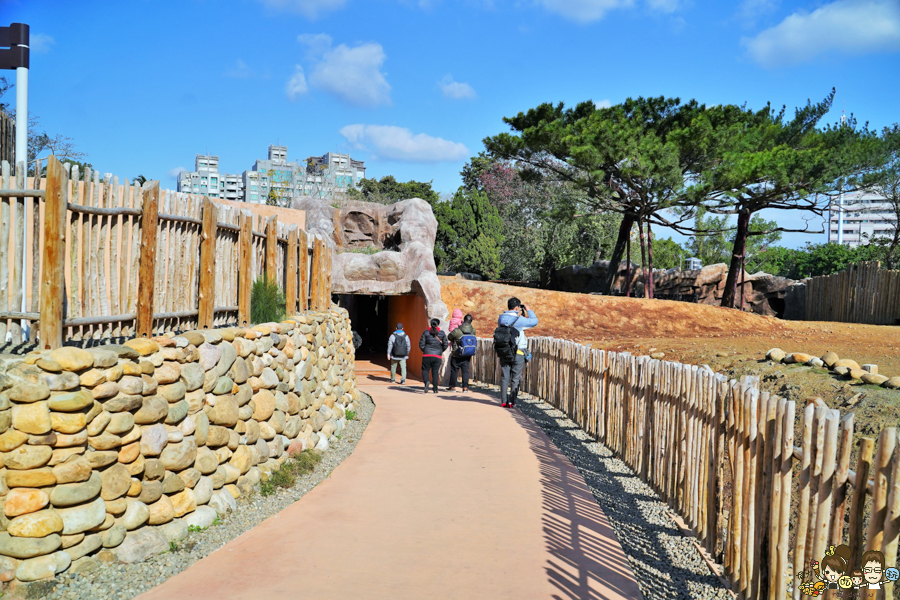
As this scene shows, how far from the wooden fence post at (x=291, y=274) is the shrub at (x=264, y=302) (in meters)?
0.43

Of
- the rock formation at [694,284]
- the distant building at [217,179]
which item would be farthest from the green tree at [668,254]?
the distant building at [217,179]

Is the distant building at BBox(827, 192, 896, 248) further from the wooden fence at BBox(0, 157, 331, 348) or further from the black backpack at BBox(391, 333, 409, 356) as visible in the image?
the wooden fence at BBox(0, 157, 331, 348)

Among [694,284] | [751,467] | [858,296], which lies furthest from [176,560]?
[694,284]

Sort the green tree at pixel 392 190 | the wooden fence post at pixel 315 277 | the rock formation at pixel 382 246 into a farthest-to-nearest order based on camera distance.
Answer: the green tree at pixel 392 190 < the rock formation at pixel 382 246 < the wooden fence post at pixel 315 277

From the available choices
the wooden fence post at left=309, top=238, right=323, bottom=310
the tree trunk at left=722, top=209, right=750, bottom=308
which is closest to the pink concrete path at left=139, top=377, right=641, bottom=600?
the wooden fence post at left=309, top=238, right=323, bottom=310

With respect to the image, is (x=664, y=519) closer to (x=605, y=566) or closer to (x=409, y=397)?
(x=605, y=566)

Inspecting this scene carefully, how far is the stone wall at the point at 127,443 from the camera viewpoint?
3.85 meters

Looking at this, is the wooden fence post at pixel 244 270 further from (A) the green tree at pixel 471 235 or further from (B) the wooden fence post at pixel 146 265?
(A) the green tree at pixel 471 235

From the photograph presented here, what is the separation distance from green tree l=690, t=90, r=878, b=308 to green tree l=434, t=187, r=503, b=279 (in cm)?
1076

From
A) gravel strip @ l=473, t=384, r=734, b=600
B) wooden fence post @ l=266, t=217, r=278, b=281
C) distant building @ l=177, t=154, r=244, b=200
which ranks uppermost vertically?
distant building @ l=177, t=154, r=244, b=200

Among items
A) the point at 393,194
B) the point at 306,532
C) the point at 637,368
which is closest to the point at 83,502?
the point at 306,532

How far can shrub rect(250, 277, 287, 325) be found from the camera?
7.06 meters

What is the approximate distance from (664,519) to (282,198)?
33.7 metres

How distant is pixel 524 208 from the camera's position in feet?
121
